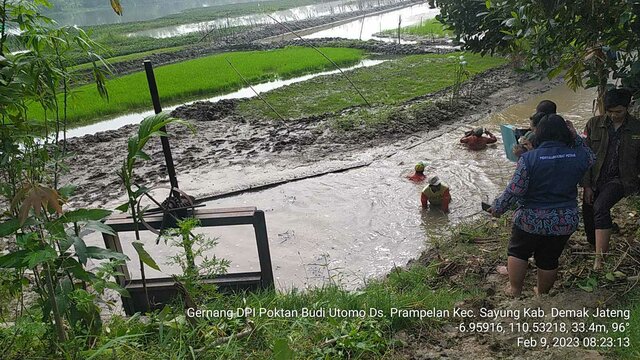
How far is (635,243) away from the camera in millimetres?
3572

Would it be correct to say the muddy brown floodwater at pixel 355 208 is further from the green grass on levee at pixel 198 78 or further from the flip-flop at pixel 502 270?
the green grass on levee at pixel 198 78

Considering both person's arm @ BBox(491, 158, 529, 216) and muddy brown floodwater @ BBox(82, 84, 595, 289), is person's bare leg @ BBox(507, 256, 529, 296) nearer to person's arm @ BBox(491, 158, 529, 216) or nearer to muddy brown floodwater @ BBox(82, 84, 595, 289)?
person's arm @ BBox(491, 158, 529, 216)

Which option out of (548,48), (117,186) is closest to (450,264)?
(548,48)

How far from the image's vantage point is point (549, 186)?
9.66 ft

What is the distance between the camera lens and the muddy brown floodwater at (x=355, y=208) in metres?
5.19

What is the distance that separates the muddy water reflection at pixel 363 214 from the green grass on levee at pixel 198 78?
6.85 m

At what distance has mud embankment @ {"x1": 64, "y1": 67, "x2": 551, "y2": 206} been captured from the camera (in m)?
8.14

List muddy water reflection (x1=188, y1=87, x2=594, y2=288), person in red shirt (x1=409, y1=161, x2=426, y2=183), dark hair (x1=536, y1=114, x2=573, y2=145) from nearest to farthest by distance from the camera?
dark hair (x1=536, y1=114, x2=573, y2=145), muddy water reflection (x1=188, y1=87, x2=594, y2=288), person in red shirt (x1=409, y1=161, x2=426, y2=183)

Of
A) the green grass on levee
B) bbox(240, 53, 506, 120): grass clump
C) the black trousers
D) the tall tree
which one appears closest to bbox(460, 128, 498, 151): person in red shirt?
bbox(240, 53, 506, 120): grass clump

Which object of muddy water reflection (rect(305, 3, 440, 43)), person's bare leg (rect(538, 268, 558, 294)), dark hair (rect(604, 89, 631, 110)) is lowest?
person's bare leg (rect(538, 268, 558, 294))

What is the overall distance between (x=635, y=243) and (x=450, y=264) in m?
1.35

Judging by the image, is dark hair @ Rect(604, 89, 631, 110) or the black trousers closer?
dark hair @ Rect(604, 89, 631, 110)

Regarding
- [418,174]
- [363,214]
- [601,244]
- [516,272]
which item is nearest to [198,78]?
[418,174]

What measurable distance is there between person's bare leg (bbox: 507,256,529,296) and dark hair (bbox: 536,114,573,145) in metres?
0.85
